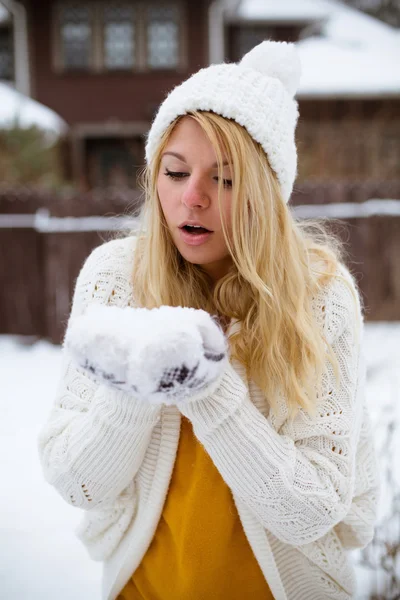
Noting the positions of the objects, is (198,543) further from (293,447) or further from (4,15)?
(4,15)

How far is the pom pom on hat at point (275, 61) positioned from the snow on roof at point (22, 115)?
29.4ft

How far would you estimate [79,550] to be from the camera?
2570mm

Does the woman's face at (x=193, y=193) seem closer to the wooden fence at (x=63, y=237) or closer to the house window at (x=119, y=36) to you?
the wooden fence at (x=63, y=237)

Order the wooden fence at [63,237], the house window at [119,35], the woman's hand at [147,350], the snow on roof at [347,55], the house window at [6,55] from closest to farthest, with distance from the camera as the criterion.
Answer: the woman's hand at [147,350] < the wooden fence at [63,237] < the snow on roof at [347,55] < the house window at [119,35] < the house window at [6,55]

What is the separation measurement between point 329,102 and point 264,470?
1177 cm

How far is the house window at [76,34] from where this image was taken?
41.5 feet

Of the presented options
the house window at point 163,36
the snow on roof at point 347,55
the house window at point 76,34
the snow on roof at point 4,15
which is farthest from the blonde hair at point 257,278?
the snow on roof at point 4,15

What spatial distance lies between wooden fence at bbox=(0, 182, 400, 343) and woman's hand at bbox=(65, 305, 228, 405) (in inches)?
192

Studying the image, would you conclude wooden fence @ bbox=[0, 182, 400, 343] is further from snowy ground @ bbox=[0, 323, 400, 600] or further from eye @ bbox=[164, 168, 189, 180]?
eye @ bbox=[164, 168, 189, 180]

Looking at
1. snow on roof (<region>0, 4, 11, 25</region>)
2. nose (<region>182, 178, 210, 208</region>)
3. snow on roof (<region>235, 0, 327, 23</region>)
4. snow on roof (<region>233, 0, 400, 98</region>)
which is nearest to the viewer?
nose (<region>182, 178, 210, 208</region>)

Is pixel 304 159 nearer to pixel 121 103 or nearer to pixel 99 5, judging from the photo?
pixel 121 103

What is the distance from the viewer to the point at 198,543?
1.36 meters

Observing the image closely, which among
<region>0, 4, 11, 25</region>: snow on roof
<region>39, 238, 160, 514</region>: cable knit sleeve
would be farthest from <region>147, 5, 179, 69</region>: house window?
<region>39, 238, 160, 514</region>: cable knit sleeve

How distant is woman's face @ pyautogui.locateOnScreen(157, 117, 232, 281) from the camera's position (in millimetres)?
1353
